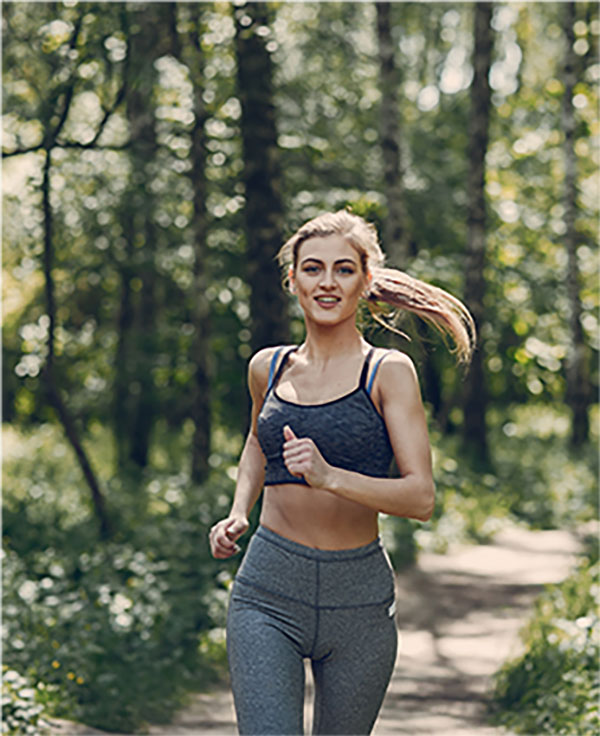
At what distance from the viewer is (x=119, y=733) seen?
6.75 metres

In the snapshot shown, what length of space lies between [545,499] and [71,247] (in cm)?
750

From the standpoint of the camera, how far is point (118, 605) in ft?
27.6

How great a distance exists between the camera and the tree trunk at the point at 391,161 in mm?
14500

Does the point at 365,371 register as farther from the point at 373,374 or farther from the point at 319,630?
the point at 319,630

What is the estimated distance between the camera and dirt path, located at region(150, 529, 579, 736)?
283 inches

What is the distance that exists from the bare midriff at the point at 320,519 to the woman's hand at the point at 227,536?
124mm

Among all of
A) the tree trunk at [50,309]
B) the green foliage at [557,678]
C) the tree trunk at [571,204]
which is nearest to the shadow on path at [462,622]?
the green foliage at [557,678]

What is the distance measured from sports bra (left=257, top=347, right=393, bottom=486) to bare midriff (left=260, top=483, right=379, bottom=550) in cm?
5

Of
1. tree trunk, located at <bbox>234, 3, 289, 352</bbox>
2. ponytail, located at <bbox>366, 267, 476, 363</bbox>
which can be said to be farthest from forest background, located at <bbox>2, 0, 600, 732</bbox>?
ponytail, located at <bbox>366, 267, 476, 363</bbox>

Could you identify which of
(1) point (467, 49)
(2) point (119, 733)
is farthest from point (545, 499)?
(1) point (467, 49)

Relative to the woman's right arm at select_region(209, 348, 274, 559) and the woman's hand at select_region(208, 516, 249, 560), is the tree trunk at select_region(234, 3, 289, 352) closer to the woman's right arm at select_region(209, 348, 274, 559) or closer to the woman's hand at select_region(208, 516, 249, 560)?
the woman's right arm at select_region(209, 348, 274, 559)

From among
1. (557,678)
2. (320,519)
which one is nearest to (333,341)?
(320,519)

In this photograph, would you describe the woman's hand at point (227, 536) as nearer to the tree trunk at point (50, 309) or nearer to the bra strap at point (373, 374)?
the bra strap at point (373, 374)

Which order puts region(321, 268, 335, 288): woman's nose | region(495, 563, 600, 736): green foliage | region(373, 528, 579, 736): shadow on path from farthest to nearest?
region(373, 528, 579, 736): shadow on path
region(495, 563, 600, 736): green foliage
region(321, 268, 335, 288): woman's nose
